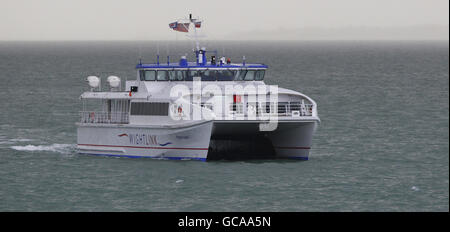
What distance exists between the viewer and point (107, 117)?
40.2m

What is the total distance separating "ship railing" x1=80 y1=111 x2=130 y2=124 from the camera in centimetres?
3956

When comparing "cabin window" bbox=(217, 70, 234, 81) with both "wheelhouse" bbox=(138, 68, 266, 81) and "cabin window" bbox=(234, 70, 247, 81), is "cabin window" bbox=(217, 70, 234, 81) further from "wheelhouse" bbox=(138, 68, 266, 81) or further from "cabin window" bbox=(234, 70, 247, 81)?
"cabin window" bbox=(234, 70, 247, 81)

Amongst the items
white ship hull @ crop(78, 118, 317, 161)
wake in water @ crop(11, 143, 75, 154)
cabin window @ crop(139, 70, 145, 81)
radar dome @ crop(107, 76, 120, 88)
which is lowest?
wake in water @ crop(11, 143, 75, 154)

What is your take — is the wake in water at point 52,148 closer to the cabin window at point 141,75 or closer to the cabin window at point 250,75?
the cabin window at point 141,75

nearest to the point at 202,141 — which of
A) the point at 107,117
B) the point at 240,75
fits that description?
the point at 240,75

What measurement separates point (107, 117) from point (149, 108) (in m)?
2.93

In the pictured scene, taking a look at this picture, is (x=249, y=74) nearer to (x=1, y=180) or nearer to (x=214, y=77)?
(x=214, y=77)

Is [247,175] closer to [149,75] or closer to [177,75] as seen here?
[177,75]

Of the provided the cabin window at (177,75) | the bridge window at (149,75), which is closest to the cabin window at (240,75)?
the cabin window at (177,75)

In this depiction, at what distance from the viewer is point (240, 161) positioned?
38625 mm

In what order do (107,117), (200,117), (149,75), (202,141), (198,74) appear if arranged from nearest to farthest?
(200,117), (202,141), (198,74), (149,75), (107,117)

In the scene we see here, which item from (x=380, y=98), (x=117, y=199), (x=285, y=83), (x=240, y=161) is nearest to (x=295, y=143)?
(x=240, y=161)

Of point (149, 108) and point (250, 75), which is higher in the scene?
point (250, 75)

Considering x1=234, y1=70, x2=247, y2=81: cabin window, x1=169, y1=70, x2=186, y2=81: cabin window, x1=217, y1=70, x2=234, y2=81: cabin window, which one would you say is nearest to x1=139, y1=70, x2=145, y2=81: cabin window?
x1=169, y1=70, x2=186, y2=81: cabin window
